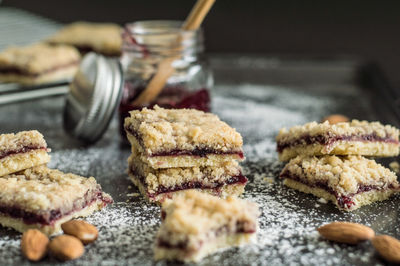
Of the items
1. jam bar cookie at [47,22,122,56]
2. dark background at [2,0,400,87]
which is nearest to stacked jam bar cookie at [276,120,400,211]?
jam bar cookie at [47,22,122,56]

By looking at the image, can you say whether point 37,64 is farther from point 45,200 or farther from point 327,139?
point 327,139

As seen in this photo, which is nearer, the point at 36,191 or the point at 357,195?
the point at 36,191

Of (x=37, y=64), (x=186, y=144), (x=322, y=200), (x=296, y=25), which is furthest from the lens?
(x=296, y=25)

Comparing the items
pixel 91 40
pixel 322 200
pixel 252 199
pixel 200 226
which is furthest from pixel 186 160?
pixel 91 40

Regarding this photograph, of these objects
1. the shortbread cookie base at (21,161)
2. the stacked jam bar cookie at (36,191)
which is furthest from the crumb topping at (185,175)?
the shortbread cookie base at (21,161)

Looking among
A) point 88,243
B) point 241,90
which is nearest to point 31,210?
point 88,243

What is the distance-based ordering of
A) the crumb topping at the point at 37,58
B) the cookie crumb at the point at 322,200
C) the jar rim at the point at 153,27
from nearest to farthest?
the cookie crumb at the point at 322,200, the jar rim at the point at 153,27, the crumb topping at the point at 37,58

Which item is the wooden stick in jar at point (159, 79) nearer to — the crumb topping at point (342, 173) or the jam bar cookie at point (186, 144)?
the jam bar cookie at point (186, 144)
